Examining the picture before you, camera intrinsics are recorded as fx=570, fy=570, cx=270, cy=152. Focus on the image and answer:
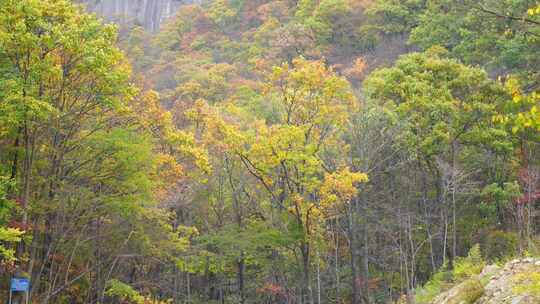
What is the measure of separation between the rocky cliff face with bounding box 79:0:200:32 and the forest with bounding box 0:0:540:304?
2172 inches

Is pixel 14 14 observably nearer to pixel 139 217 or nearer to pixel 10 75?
pixel 10 75

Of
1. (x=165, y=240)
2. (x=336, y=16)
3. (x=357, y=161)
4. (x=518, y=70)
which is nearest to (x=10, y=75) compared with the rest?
(x=165, y=240)

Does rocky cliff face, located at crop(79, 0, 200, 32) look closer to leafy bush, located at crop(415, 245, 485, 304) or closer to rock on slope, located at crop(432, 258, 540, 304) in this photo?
leafy bush, located at crop(415, 245, 485, 304)

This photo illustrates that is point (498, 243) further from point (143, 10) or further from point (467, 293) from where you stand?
point (143, 10)

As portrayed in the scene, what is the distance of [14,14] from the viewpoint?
12.9m

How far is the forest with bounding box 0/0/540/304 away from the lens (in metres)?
14.0

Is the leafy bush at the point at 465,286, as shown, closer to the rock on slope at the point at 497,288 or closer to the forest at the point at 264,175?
the rock on slope at the point at 497,288

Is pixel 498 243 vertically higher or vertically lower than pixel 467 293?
lower

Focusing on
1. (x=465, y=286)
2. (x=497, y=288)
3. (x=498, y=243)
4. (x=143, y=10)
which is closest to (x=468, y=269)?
(x=465, y=286)

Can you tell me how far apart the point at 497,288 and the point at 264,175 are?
41.4ft

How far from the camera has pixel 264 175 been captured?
19.7 m

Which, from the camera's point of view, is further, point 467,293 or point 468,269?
point 468,269

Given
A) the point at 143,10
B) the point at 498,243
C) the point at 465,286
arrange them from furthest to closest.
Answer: the point at 143,10
the point at 498,243
the point at 465,286

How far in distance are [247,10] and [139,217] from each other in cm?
5138
